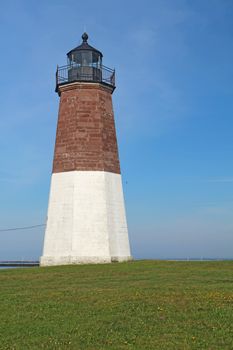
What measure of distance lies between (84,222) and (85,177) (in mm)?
2662

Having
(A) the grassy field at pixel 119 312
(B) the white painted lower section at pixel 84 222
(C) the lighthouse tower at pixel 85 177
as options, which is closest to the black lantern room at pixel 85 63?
(C) the lighthouse tower at pixel 85 177

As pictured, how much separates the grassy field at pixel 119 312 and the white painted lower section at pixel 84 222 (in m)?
5.77

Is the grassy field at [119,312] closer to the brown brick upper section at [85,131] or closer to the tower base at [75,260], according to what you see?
the tower base at [75,260]

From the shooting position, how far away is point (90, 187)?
27.9 meters

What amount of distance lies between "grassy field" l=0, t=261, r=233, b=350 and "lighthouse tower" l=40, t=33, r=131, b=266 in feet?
19.7

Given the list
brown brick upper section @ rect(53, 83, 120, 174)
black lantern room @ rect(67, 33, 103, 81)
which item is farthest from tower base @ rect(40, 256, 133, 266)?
black lantern room @ rect(67, 33, 103, 81)

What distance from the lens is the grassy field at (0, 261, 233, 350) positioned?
9.87m

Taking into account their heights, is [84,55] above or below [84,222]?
above

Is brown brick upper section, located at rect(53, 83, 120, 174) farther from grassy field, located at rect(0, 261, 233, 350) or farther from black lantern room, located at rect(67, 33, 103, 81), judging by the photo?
grassy field, located at rect(0, 261, 233, 350)

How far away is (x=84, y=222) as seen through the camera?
1073 inches

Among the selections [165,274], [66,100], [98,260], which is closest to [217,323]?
[165,274]

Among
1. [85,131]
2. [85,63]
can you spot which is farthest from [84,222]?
[85,63]

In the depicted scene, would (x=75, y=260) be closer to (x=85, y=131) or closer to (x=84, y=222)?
(x=84, y=222)

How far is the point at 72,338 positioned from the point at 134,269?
13580 mm
